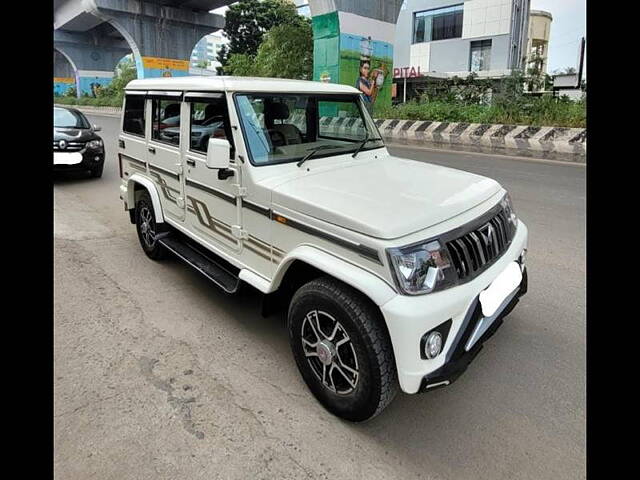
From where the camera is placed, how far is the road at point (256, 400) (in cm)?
233

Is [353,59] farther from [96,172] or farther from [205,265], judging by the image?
Answer: [205,265]

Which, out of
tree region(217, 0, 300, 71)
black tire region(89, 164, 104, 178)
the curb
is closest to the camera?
black tire region(89, 164, 104, 178)

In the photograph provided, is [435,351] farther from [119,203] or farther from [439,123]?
[439,123]

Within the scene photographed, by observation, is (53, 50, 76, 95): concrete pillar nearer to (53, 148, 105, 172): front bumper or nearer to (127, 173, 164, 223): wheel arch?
(53, 148, 105, 172): front bumper

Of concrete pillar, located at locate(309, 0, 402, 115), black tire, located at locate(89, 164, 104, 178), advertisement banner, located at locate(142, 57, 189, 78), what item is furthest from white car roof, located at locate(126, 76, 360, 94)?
advertisement banner, located at locate(142, 57, 189, 78)

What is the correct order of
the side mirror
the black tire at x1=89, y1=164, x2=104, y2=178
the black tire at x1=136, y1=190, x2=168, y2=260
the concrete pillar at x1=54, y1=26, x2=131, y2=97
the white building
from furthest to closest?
1. the concrete pillar at x1=54, y1=26, x2=131, y2=97
2. the white building
3. the black tire at x1=89, y1=164, x2=104, y2=178
4. the black tire at x1=136, y1=190, x2=168, y2=260
5. the side mirror

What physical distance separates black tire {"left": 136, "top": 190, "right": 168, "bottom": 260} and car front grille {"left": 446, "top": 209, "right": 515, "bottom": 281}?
323cm

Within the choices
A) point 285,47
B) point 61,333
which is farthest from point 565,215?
point 285,47

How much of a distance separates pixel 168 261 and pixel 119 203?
125 inches

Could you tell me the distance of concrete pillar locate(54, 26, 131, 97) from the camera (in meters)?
46.3

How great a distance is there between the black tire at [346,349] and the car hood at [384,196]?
393mm

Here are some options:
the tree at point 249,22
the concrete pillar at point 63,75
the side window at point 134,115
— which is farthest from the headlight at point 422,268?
the concrete pillar at point 63,75

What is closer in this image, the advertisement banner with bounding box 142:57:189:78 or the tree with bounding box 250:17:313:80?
the tree with bounding box 250:17:313:80

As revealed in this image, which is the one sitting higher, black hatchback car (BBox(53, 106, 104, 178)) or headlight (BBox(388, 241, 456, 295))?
black hatchback car (BBox(53, 106, 104, 178))
